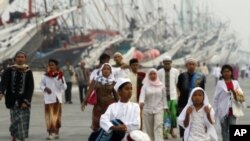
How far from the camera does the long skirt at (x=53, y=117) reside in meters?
12.6

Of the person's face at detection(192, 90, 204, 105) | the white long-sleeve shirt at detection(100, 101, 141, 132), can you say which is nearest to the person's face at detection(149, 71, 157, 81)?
the person's face at detection(192, 90, 204, 105)

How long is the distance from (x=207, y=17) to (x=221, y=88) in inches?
6055

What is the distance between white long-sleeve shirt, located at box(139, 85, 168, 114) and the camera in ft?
36.0

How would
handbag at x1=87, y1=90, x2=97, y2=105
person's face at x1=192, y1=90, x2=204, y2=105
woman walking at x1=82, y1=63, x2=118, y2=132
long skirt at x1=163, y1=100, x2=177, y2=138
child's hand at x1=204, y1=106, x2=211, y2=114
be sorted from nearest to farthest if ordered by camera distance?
person's face at x1=192, y1=90, x2=204, y2=105 → child's hand at x1=204, y1=106, x2=211, y2=114 → woman walking at x1=82, y1=63, x2=118, y2=132 → handbag at x1=87, y1=90, x2=97, y2=105 → long skirt at x1=163, y1=100, x2=177, y2=138

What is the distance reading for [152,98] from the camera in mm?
11000

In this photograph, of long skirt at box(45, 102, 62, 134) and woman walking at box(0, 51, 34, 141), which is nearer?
woman walking at box(0, 51, 34, 141)

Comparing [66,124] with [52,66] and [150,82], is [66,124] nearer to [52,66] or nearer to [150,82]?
[52,66]

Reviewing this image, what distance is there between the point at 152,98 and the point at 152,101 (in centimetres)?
4

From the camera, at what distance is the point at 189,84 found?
36.5 ft

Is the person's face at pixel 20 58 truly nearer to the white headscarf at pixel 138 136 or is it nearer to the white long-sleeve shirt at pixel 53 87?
the white long-sleeve shirt at pixel 53 87

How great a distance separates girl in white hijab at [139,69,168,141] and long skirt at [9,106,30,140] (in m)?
1.75

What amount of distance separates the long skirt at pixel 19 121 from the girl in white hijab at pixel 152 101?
1.75 m

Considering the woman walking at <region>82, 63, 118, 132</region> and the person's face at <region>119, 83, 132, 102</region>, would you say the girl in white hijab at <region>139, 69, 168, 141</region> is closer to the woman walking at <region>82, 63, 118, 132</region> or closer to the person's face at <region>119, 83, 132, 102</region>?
the woman walking at <region>82, 63, 118, 132</region>

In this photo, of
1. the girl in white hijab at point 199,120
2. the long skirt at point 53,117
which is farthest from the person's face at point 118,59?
the girl in white hijab at point 199,120
